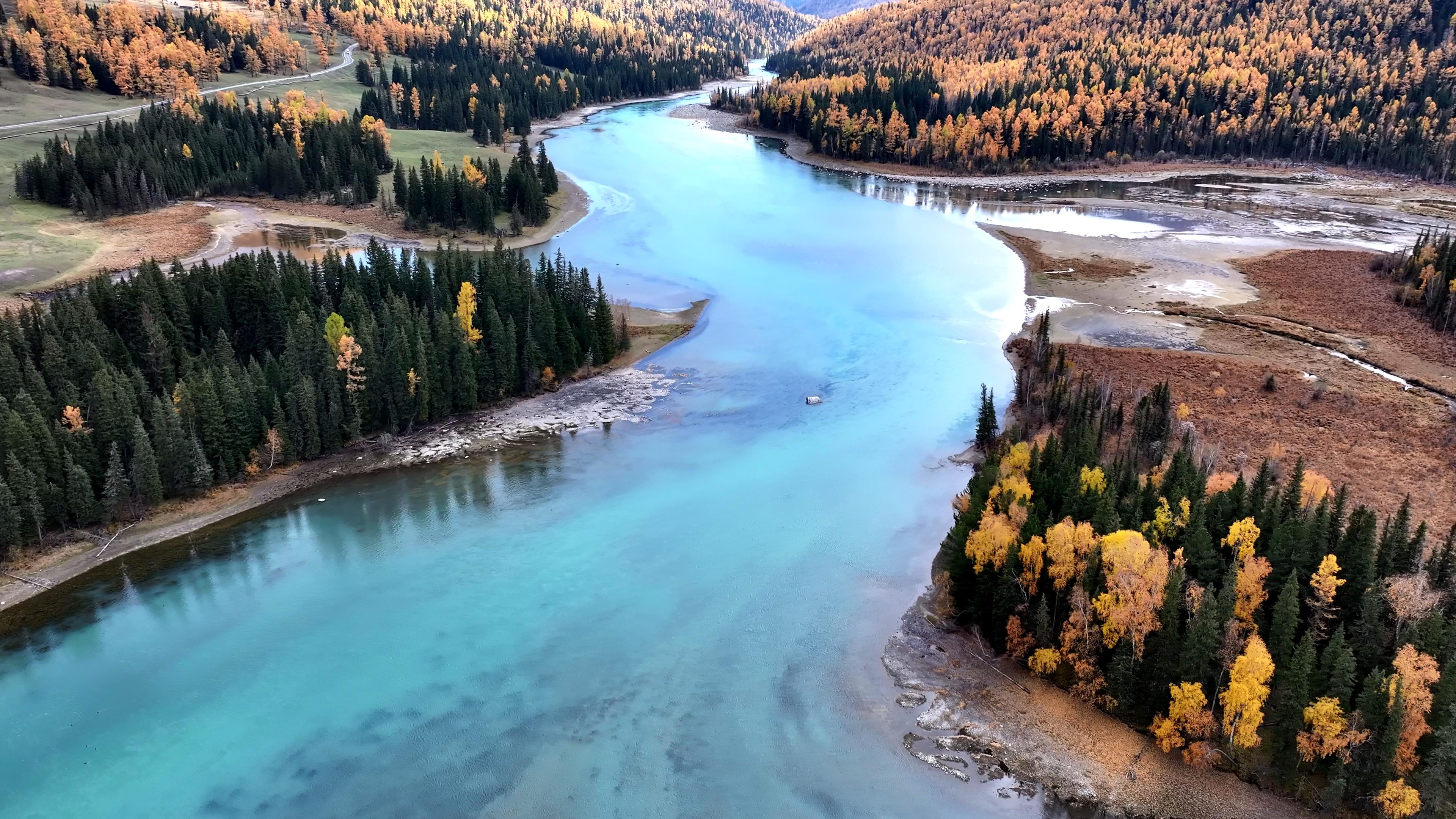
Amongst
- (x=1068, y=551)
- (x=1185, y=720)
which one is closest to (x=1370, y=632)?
(x=1185, y=720)

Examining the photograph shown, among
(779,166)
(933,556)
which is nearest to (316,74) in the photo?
(779,166)

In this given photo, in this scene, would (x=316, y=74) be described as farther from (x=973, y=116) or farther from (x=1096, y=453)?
(x=1096, y=453)

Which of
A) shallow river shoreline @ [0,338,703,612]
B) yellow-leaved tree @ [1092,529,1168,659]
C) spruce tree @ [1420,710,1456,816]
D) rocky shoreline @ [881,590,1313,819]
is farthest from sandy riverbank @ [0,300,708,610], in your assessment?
spruce tree @ [1420,710,1456,816]

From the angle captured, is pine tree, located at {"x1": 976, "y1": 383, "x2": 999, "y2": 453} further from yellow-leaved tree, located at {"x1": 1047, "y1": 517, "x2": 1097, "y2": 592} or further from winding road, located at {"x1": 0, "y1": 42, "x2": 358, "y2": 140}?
winding road, located at {"x1": 0, "y1": 42, "x2": 358, "y2": 140}

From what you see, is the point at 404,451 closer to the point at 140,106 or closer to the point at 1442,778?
the point at 1442,778

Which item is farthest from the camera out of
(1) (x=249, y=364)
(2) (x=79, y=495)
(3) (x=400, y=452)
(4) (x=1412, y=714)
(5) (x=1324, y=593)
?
(1) (x=249, y=364)

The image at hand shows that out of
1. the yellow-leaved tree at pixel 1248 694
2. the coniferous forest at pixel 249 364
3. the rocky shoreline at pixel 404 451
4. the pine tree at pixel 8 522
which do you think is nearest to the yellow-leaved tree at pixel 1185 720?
the yellow-leaved tree at pixel 1248 694

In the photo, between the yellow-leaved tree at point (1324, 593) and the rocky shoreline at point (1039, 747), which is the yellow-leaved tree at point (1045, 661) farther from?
the yellow-leaved tree at point (1324, 593)
